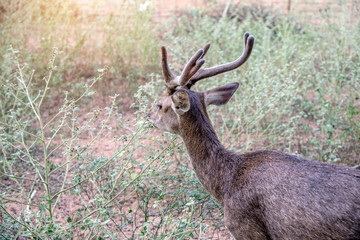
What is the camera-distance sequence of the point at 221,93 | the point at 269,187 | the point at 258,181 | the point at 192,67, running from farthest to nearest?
1. the point at 221,93
2. the point at 192,67
3. the point at 258,181
4. the point at 269,187

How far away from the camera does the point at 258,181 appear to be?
3.45 m

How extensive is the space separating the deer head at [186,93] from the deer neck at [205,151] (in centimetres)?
9

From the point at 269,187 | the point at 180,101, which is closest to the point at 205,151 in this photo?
the point at 180,101

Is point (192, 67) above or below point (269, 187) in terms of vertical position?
above

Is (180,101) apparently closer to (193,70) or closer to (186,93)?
(186,93)

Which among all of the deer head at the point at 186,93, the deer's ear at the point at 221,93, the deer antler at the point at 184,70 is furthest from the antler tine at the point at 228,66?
the deer's ear at the point at 221,93

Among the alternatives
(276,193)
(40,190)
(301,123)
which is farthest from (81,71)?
(276,193)

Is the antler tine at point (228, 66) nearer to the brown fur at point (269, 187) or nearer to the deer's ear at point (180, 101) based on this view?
the brown fur at point (269, 187)

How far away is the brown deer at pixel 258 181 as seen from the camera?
3.03 meters

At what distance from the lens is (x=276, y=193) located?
10.7ft

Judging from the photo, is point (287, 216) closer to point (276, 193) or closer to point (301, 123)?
point (276, 193)

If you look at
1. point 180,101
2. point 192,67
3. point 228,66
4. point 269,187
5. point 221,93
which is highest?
point 192,67

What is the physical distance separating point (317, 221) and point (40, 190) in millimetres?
3362

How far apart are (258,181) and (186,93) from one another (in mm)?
913
